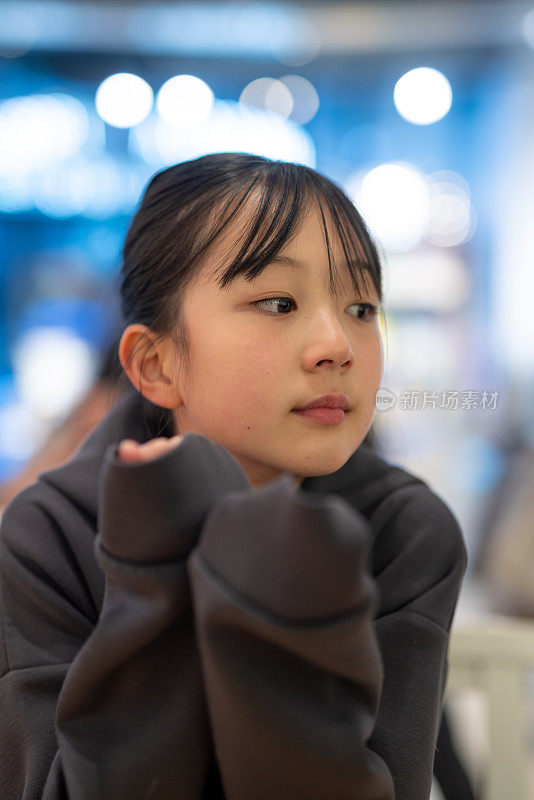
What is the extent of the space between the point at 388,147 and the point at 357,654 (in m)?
1.91

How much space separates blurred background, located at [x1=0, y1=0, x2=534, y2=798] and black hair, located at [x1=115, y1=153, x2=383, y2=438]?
30.2 inches

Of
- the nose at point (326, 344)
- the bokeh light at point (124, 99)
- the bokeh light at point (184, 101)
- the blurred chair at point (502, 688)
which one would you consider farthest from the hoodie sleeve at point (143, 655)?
the bokeh light at point (124, 99)

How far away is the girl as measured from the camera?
35cm

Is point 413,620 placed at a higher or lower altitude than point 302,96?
lower

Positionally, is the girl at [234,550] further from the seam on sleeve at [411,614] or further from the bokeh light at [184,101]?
the bokeh light at [184,101]

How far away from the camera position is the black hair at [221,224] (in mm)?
510

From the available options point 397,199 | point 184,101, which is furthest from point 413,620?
point 184,101

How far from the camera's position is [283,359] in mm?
492

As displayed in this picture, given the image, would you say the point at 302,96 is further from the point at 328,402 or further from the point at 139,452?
the point at 139,452

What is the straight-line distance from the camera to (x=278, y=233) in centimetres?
50

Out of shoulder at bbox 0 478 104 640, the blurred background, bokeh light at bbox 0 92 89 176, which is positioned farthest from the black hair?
bokeh light at bbox 0 92 89 176

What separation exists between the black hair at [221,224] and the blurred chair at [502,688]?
1.68 feet

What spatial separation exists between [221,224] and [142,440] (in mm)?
187

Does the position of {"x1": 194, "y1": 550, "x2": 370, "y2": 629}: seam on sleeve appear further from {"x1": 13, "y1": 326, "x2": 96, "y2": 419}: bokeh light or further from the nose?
{"x1": 13, "y1": 326, "x2": 96, "y2": 419}: bokeh light
